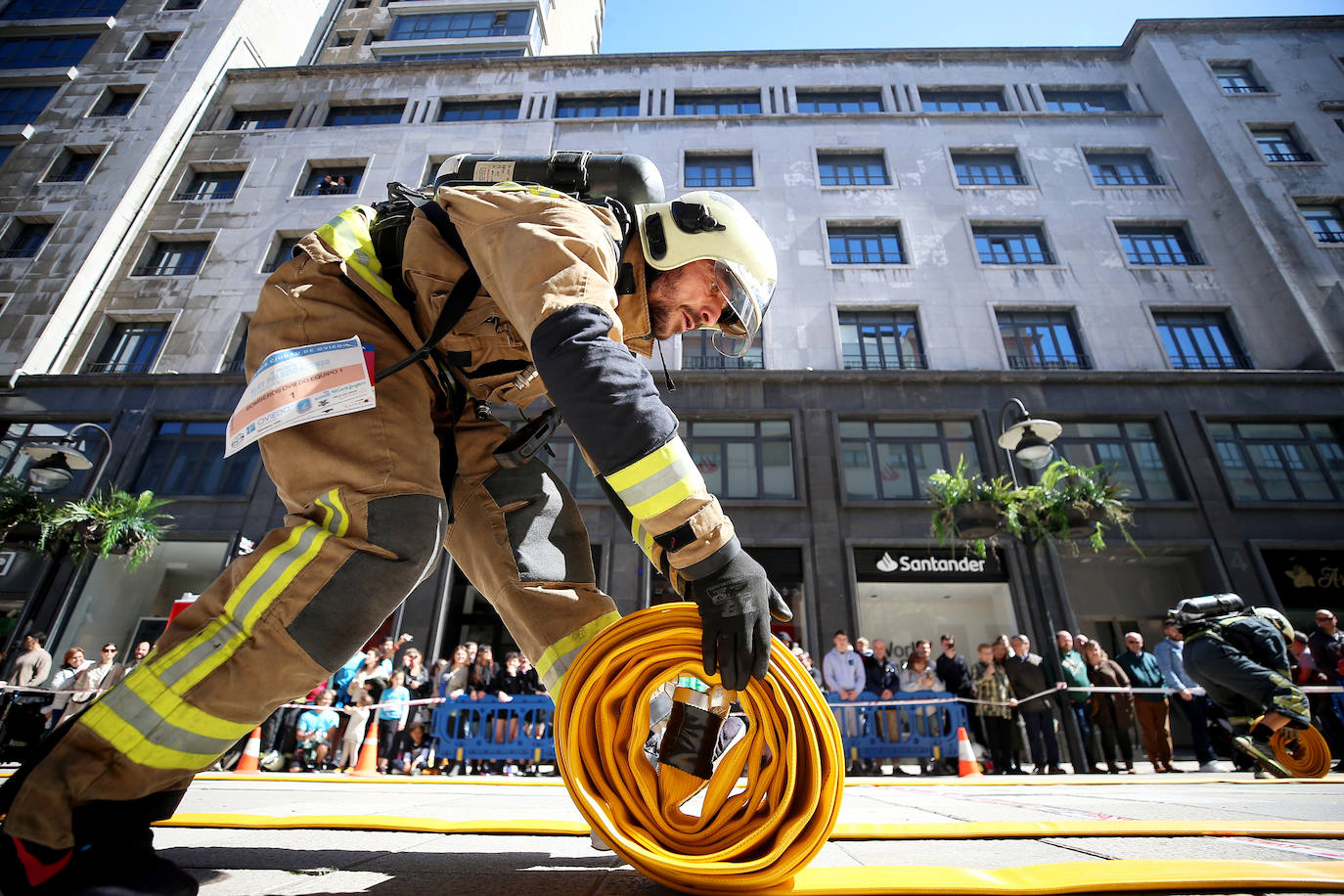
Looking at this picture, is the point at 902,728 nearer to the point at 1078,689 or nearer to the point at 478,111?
the point at 1078,689

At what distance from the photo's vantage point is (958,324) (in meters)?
17.2

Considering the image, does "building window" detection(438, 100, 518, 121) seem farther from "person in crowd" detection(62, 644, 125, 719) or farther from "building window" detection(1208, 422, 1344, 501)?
"building window" detection(1208, 422, 1344, 501)

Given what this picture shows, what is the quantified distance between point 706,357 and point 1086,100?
16603mm

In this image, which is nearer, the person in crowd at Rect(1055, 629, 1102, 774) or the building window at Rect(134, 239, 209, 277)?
the person in crowd at Rect(1055, 629, 1102, 774)

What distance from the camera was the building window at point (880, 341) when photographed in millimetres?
16969

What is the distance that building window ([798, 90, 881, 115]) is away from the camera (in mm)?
22109

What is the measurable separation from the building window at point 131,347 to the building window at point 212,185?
5178 mm

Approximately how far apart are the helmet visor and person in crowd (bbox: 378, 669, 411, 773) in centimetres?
816

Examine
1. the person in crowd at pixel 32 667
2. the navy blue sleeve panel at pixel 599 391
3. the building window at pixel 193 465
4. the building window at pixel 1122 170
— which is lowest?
the navy blue sleeve panel at pixel 599 391

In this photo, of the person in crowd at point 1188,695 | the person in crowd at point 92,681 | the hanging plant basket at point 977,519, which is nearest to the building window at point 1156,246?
the person in crowd at point 1188,695

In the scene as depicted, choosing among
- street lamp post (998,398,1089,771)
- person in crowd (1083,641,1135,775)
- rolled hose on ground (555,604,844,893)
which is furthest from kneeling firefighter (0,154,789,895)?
person in crowd (1083,641,1135,775)

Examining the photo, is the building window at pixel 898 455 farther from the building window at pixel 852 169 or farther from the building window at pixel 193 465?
the building window at pixel 193 465

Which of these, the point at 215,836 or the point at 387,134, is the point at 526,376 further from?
the point at 387,134

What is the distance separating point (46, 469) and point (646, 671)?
11.8 metres
